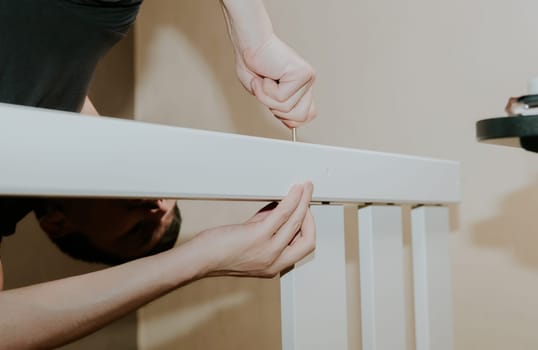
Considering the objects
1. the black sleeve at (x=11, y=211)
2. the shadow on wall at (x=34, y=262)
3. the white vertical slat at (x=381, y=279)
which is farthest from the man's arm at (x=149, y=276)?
the shadow on wall at (x=34, y=262)

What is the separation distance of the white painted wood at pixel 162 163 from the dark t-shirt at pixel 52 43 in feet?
0.84

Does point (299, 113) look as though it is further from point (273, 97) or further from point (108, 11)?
point (108, 11)

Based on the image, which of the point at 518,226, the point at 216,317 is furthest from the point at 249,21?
the point at 216,317

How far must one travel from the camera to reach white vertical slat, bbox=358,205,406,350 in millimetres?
647

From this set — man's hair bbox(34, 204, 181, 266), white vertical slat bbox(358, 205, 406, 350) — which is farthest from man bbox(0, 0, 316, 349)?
man's hair bbox(34, 204, 181, 266)

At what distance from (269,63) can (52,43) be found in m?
0.25

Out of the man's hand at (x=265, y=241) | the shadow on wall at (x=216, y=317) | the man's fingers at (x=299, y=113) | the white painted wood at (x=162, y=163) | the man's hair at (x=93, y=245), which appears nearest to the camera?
the white painted wood at (x=162, y=163)

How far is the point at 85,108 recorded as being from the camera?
0.93m

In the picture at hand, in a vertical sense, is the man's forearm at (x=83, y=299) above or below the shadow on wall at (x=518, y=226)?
below

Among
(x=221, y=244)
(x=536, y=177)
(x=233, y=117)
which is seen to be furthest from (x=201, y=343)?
(x=221, y=244)

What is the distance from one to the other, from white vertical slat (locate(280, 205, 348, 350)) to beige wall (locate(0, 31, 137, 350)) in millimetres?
1012

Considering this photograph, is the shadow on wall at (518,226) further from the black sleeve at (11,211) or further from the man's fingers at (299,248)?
the black sleeve at (11,211)

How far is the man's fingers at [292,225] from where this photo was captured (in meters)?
0.54

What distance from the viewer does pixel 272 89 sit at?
737 millimetres
